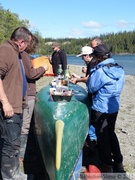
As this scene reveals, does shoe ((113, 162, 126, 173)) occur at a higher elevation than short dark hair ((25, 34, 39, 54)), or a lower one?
lower

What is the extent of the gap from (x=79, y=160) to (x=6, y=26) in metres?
45.3

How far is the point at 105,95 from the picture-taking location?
4.54 metres

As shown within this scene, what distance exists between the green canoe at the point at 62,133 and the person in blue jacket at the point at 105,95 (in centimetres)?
23

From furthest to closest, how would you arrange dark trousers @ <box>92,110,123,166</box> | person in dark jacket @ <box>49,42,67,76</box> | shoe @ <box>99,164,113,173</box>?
person in dark jacket @ <box>49,42,67,76</box>
shoe @ <box>99,164,113,173</box>
dark trousers @ <box>92,110,123,166</box>

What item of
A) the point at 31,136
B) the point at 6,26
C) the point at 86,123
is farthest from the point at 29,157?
the point at 6,26

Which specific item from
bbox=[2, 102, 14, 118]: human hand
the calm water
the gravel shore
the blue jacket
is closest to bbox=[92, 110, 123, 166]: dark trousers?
the blue jacket

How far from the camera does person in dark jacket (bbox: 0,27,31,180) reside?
12.6ft

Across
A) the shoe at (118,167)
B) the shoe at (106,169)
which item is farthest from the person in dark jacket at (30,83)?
the shoe at (118,167)

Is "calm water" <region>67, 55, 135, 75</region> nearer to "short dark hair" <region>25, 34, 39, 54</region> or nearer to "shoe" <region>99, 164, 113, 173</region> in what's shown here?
"short dark hair" <region>25, 34, 39, 54</region>

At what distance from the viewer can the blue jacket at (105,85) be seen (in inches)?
176

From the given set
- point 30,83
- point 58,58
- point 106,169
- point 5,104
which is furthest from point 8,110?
point 58,58

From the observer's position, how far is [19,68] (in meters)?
4.04

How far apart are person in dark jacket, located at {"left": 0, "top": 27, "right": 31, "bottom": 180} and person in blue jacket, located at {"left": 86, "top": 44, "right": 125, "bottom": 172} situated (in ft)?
3.76

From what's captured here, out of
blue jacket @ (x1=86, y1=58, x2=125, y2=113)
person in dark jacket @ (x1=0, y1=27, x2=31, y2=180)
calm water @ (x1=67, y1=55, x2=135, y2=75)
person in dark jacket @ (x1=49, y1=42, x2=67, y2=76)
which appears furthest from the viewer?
calm water @ (x1=67, y1=55, x2=135, y2=75)
